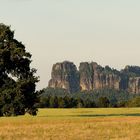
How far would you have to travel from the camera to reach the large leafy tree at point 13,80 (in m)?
65.9

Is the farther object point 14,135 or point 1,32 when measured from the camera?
point 1,32

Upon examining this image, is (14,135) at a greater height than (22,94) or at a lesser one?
lesser

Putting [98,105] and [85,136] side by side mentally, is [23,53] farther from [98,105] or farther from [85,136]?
[98,105]

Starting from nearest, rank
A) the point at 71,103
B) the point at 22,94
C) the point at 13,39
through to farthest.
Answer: the point at 22,94
the point at 13,39
the point at 71,103

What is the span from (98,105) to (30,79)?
99.0 metres

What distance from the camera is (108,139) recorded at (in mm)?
29906

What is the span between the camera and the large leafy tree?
6588 cm

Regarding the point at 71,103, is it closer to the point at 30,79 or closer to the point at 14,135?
the point at 30,79

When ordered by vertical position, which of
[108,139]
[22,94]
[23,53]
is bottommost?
[108,139]

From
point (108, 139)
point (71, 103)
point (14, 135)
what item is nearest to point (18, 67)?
point (14, 135)

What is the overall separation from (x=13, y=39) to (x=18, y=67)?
3981mm

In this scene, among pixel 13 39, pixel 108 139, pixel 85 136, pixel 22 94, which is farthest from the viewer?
pixel 13 39

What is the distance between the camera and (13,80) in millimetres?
67500

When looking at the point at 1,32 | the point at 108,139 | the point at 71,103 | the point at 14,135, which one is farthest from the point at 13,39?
the point at 71,103
